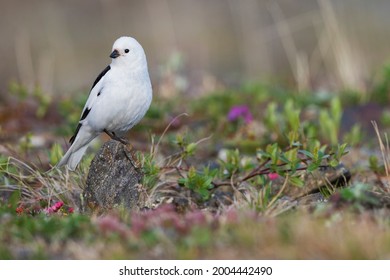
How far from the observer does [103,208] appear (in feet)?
17.6

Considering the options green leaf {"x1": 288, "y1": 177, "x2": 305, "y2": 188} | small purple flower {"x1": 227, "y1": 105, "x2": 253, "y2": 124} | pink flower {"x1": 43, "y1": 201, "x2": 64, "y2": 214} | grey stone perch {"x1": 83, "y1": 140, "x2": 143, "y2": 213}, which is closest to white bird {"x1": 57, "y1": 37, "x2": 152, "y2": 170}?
grey stone perch {"x1": 83, "y1": 140, "x2": 143, "y2": 213}

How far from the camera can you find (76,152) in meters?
6.04

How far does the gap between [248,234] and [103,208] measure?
157 centimetres

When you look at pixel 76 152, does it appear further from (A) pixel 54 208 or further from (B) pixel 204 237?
(B) pixel 204 237

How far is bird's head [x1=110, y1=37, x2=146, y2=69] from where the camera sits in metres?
5.55

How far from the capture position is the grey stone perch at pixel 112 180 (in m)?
5.38

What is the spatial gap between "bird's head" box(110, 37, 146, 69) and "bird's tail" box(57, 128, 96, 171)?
26.0 inches

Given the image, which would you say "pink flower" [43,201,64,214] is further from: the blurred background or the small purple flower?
the blurred background

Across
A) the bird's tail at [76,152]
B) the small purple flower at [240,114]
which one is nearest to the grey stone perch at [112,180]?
the bird's tail at [76,152]

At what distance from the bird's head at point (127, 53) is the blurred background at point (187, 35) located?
638cm

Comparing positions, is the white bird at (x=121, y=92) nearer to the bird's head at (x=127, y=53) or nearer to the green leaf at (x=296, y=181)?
the bird's head at (x=127, y=53)

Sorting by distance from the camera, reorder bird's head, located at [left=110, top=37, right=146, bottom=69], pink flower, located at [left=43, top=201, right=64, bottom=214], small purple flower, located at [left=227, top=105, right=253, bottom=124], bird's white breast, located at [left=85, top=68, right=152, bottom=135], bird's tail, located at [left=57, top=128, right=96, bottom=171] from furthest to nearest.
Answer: small purple flower, located at [left=227, top=105, right=253, bottom=124]
bird's tail, located at [left=57, top=128, right=96, bottom=171]
bird's head, located at [left=110, top=37, right=146, bottom=69]
bird's white breast, located at [left=85, top=68, right=152, bottom=135]
pink flower, located at [left=43, top=201, right=64, bottom=214]

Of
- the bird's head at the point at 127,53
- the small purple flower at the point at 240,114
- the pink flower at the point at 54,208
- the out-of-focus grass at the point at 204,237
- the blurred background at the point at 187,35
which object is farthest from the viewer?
the blurred background at the point at 187,35
